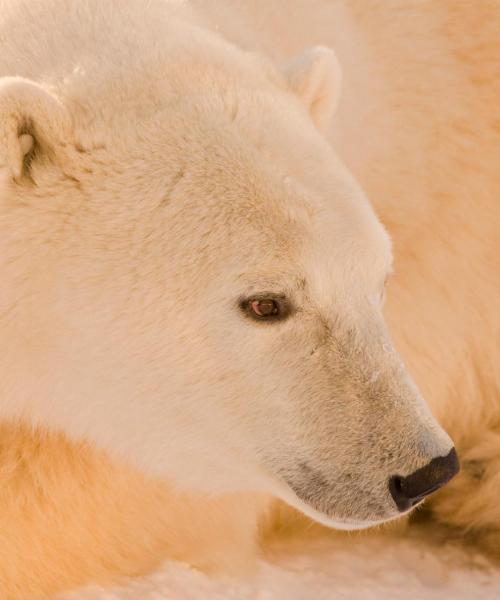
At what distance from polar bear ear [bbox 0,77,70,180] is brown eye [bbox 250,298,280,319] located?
17.6 inches

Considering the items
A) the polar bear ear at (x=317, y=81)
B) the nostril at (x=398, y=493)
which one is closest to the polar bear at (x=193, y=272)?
the nostril at (x=398, y=493)

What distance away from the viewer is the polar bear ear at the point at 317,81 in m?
2.39

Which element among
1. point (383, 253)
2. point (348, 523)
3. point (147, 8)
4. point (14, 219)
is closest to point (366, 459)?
point (348, 523)

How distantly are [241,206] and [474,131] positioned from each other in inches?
56.5

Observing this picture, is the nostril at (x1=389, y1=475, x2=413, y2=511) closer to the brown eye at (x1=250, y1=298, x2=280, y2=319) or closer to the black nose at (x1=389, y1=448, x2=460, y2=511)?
the black nose at (x1=389, y1=448, x2=460, y2=511)

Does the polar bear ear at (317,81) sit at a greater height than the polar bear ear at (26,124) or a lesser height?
lesser

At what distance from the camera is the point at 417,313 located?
3283mm

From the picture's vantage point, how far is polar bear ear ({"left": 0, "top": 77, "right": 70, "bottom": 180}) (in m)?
1.94

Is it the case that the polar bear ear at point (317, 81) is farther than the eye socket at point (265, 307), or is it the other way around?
the polar bear ear at point (317, 81)

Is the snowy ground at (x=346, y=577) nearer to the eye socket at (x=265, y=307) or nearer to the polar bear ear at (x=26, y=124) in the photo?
the eye socket at (x=265, y=307)

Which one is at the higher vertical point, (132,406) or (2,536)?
(132,406)

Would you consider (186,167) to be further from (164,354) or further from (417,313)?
(417,313)

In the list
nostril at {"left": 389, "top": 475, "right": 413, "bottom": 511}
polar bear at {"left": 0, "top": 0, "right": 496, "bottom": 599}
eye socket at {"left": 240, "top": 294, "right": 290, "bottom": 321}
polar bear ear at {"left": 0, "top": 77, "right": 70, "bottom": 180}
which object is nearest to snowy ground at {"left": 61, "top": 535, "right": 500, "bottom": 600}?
polar bear at {"left": 0, "top": 0, "right": 496, "bottom": 599}

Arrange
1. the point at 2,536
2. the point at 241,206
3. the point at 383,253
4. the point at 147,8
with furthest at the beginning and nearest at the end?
1. the point at 2,536
2. the point at 147,8
3. the point at 383,253
4. the point at 241,206
